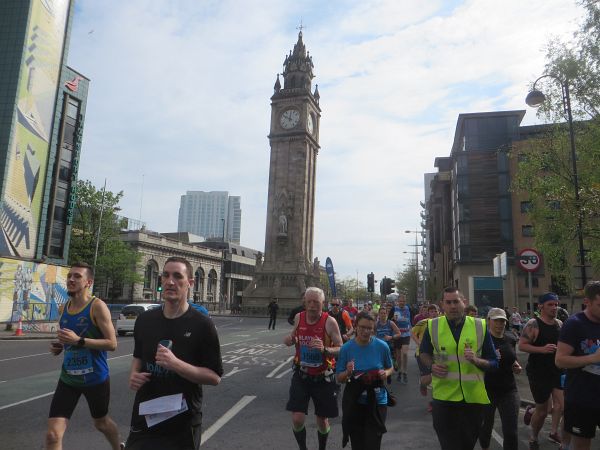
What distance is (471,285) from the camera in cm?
4188

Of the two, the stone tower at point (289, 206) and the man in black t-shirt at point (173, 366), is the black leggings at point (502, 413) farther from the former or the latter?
the stone tower at point (289, 206)

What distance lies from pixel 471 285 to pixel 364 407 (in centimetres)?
3992

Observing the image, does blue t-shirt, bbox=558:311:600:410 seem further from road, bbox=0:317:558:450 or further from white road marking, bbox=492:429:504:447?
white road marking, bbox=492:429:504:447

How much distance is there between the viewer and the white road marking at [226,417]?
246 inches

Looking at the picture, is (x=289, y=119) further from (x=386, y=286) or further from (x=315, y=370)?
(x=315, y=370)

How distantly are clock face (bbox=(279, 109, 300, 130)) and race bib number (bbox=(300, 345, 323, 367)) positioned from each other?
185ft

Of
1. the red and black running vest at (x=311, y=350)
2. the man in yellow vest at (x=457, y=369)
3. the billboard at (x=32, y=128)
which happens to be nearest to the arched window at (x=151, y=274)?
the billboard at (x=32, y=128)

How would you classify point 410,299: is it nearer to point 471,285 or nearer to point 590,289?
point 471,285

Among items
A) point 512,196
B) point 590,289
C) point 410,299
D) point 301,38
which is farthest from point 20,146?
point 410,299

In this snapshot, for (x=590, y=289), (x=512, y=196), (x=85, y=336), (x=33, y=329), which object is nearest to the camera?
(x=590, y=289)

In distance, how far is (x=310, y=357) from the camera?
5.69 m

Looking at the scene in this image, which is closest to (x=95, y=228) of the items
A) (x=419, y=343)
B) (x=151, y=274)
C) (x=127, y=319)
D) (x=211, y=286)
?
(x=151, y=274)

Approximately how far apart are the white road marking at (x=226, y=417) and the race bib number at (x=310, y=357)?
1.69m

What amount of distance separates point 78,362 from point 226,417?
3174 mm
